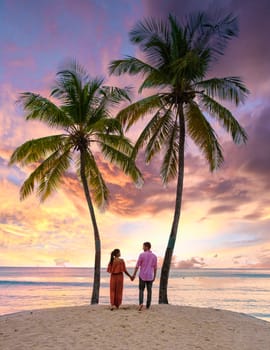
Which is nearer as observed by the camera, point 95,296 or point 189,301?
point 95,296

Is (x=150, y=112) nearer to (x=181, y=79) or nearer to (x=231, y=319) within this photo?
(x=181, y=79)

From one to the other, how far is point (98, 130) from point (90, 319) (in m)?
8.23

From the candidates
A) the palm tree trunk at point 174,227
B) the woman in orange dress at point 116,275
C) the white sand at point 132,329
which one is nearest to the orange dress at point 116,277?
the woman in orange dress at point 116,275

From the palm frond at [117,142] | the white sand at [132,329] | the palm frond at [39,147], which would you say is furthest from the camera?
the palm frond at [117,142]

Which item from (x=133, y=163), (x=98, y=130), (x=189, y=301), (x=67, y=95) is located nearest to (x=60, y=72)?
(x=67, y=95)

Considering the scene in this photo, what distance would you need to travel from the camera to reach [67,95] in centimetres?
1970

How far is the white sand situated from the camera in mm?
11016

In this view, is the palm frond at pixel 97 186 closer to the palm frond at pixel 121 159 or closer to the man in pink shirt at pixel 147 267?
the palm frond at pixel 121 159

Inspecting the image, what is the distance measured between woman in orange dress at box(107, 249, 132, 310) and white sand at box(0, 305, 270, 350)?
A: 390 mm

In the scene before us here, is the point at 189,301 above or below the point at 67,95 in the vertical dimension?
below

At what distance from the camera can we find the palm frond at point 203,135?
59.5 ft

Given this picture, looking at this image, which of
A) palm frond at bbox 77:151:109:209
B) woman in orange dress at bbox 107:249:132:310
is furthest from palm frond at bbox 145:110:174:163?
woman in orange dress at bbox 107:249:132:310

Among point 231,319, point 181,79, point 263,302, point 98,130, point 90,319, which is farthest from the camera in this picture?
point 263,302

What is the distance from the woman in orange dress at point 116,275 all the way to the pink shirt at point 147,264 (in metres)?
0.59
